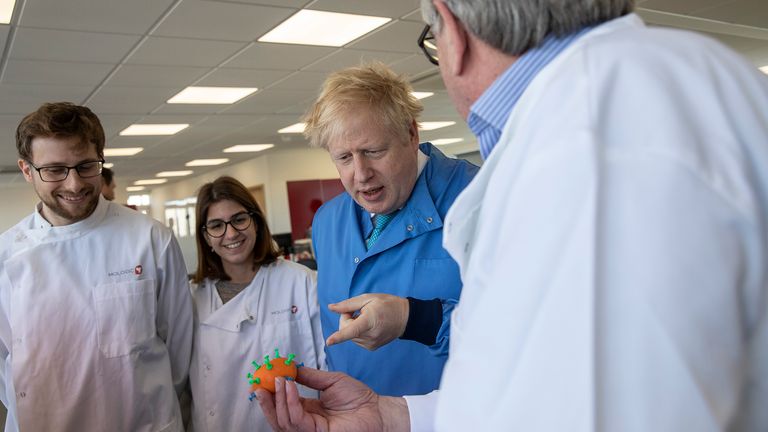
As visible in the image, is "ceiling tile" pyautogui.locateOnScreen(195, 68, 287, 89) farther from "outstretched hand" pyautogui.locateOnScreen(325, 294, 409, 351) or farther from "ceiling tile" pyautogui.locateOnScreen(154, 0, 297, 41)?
"outstretched hand" pyautogui.locateOnScreen(325, 294, 409, 351)

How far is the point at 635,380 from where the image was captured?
21.0 inches

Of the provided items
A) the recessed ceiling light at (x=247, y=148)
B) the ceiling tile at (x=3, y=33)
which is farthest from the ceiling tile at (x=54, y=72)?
the recessed ceiling light at (x=247, y=148)

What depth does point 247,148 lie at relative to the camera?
10.9 m

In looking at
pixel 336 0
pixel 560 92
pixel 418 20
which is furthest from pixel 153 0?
pixel 560 92

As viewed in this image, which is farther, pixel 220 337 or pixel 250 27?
pixel 250 27

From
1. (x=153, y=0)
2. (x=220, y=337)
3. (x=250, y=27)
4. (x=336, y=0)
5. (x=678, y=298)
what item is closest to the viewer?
(x=678, y=298)

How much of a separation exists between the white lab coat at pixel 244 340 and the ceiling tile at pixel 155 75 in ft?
10.4

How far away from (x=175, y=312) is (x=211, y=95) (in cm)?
443

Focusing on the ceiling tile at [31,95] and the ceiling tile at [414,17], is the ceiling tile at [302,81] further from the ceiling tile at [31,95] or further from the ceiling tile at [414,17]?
the ceiling tile at [31,95]

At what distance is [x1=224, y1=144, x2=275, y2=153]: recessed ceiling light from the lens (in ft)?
34.7

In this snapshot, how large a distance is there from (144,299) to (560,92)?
1.82 metres

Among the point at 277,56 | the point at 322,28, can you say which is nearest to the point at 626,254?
the point at 322,28

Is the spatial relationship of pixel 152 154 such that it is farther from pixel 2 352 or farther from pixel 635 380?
pixel 635 380

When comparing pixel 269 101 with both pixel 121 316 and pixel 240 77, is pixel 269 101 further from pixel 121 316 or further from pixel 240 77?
pixel 121 316
